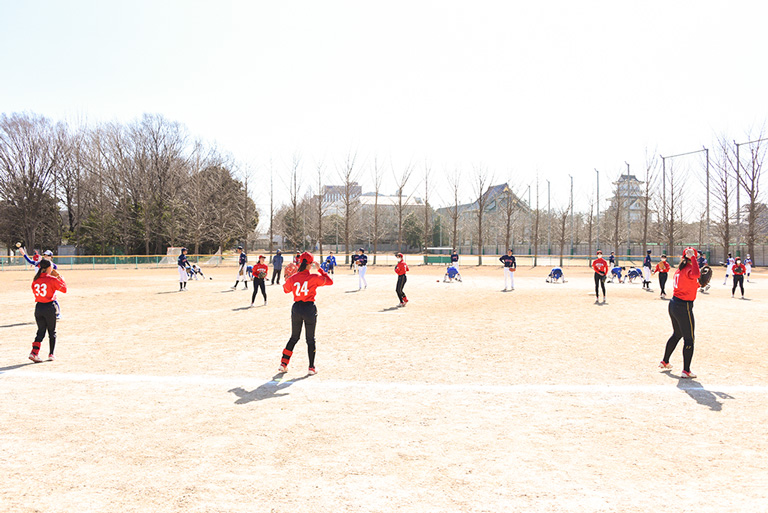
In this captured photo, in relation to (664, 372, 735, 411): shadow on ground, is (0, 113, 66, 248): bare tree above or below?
above

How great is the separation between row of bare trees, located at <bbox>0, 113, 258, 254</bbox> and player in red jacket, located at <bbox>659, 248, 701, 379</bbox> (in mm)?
54545

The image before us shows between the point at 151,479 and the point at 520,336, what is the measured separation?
8.71 metres

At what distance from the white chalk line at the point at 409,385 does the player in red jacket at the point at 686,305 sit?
0.60 meters

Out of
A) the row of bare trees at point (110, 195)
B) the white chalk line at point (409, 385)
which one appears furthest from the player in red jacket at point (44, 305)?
the row of bare trees at point (110, 195)

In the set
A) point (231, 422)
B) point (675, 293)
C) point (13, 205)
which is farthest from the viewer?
point (13, 205)

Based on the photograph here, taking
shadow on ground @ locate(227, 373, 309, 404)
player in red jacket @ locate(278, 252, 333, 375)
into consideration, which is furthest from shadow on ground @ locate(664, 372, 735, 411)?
shadow on ground @ locate(227, 373, 309, 404)

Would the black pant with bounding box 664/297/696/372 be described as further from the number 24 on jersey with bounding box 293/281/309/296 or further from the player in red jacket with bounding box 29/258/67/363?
the player in red jacket with bounding box 29/258/67/363

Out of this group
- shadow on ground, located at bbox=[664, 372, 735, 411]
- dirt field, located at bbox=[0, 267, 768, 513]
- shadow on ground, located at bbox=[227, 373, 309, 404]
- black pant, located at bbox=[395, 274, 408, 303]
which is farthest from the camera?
black pant, located at bbox=[395, 274, 408, 303]

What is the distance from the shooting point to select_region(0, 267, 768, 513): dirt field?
3.89 metres

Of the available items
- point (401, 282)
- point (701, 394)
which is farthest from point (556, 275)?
point (701, 394)

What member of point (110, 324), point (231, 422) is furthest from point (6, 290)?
point (231, 422)

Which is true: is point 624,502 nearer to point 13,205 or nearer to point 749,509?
point 749,509

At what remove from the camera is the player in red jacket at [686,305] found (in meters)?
7.65

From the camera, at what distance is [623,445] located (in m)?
4.89
